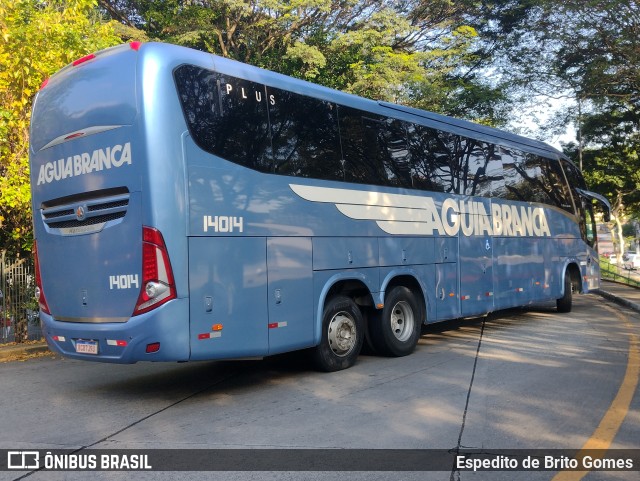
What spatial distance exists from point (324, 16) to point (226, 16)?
136 inches

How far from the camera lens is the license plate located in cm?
654

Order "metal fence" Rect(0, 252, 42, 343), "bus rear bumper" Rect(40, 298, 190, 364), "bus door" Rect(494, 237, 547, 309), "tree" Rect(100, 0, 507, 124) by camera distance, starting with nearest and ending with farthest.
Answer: "bus rear bumper" Rect(40, 298, 190, 364) < "metal fence" Rect(0, 252, 42, 343) < "bus door" Rect(494, 237, 547, 309) < "tree" Rect(100, 0, 507, 124)

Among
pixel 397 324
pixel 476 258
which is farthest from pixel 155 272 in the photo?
pixel 476 258

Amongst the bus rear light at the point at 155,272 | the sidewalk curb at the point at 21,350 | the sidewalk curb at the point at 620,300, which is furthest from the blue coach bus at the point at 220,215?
the sidewalk curb at the point at 620,300

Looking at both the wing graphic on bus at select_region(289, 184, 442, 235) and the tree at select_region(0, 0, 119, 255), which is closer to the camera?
the wing graphic on bus at select_region(289, 184, 442, 235)

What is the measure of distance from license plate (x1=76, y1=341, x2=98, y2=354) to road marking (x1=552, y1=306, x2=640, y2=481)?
4.61m

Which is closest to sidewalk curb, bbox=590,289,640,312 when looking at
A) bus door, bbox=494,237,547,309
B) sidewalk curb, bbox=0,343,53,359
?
bus door, bbox=494,237,547,309

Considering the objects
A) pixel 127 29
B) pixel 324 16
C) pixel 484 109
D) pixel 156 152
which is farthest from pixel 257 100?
pixel 484 109

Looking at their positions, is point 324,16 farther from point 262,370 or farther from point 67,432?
point 67,432

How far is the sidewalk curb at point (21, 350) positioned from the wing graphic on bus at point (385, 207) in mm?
6058

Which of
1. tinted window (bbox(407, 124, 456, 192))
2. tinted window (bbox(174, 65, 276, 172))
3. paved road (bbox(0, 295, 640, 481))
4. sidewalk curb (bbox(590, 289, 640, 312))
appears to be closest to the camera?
paved road (bbox(0, 295, 640, 481))

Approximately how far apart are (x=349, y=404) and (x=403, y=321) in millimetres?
3205

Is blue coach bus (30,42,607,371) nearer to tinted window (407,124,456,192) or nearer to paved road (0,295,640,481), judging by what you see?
tinted window (407,124,456,192)

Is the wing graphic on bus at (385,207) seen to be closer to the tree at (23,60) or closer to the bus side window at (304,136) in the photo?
the bus side window at (304,136)
